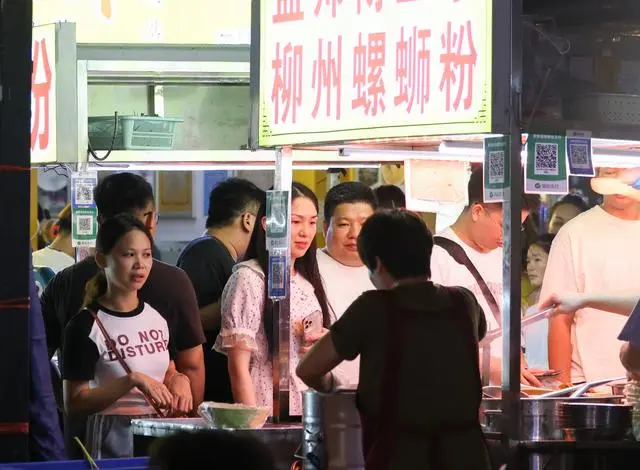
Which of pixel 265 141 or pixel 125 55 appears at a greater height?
pixel 125 55

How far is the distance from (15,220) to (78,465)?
0.79 m

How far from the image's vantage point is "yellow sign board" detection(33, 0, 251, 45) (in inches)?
324

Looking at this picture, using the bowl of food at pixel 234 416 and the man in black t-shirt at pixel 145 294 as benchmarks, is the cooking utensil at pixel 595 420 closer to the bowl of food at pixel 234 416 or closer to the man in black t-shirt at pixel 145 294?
the bowl of food at pixel 234 416

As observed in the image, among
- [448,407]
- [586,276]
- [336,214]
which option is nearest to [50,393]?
[448,407]

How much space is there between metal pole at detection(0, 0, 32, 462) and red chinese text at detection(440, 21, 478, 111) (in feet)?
4.77

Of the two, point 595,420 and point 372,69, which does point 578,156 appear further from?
point 595,420

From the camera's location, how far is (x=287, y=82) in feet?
18.5

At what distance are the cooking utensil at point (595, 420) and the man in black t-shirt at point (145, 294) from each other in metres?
1.81

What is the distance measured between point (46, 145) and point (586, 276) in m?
3.02

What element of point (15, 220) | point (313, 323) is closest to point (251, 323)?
point (313, 323)

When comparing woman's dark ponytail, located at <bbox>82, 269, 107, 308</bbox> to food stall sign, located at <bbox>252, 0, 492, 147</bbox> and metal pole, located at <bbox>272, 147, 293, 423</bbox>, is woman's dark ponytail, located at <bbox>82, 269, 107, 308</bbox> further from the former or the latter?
food stall sign, located at <bbox>252, 0, 492, 147</bbox>

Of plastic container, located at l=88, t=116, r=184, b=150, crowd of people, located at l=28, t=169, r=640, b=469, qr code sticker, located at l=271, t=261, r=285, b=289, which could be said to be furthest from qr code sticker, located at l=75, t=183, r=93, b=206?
qr code sticker, located at l=271, t=261, r=285, b=289

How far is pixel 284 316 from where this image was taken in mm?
5797

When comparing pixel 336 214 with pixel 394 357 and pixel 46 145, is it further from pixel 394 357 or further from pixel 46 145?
pixel 394 357
